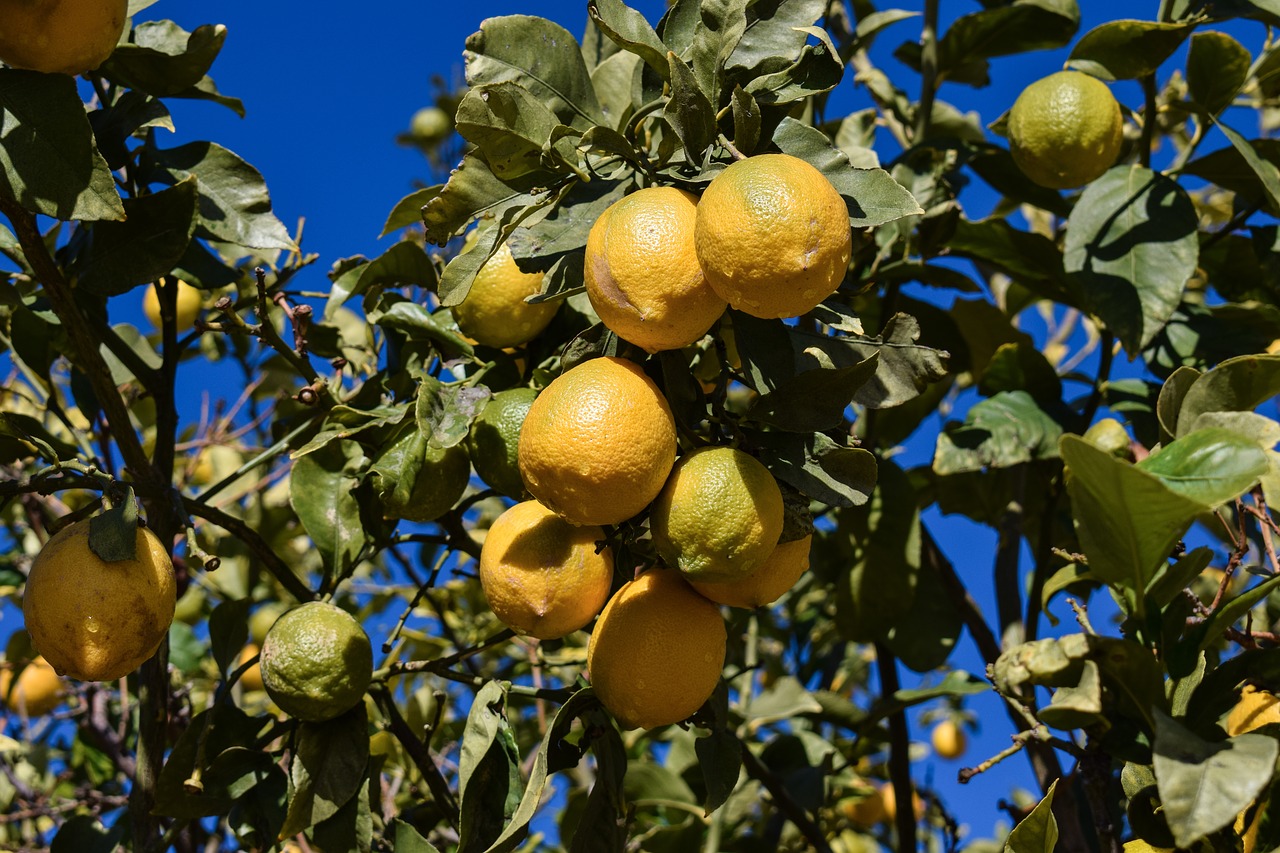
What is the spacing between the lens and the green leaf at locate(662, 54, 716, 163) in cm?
104

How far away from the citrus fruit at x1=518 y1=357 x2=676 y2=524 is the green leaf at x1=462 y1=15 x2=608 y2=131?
32cm

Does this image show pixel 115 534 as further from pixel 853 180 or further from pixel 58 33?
pixel 853 180

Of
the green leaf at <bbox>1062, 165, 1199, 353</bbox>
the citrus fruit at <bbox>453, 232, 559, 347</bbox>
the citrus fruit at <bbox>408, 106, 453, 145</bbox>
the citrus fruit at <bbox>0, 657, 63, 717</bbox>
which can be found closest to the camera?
the citrus fruit at <bbox>453, 232, 559, 347</bbox>

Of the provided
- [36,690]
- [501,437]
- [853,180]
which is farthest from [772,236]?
[36,690]

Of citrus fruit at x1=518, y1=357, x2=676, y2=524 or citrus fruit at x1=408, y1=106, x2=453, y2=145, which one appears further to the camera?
citrus fruit at x1=408, y1=106, x2=453, y2=145

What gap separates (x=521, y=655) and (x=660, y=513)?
5.50ft

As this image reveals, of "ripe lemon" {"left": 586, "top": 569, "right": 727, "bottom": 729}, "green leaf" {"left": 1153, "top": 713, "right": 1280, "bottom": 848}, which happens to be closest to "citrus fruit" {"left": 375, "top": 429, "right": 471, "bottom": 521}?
"ripe lemon" {"left": 586, "top": 569, "right": 727, "bottom": 729}

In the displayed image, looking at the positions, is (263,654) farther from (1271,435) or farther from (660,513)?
(1271,435)

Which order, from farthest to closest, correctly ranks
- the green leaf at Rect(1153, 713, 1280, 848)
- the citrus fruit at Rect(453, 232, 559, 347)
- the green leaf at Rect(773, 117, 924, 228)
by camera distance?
the citrus fruit at Rect(453, 232, 559, 347) < the green leaf at Rect(773, 117, 924, 228) < the green leaf at Rect(1153, 713, 1280, 848)

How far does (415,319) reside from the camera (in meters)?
1.44

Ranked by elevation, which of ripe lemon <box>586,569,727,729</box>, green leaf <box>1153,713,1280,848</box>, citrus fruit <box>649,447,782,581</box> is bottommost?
green leaf <box>1153,713,1280,848</box>

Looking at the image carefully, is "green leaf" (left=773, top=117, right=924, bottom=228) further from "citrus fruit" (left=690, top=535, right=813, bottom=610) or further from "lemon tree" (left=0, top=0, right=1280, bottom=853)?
"citrus fruit" (left=690, top=535, right=813, bottom=610)

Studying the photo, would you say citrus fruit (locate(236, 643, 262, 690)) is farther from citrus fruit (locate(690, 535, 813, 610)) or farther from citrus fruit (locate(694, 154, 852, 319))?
citrus fruit (locate(694, 154, 852, 319))

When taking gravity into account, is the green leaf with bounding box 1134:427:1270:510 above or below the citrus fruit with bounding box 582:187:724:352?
below
